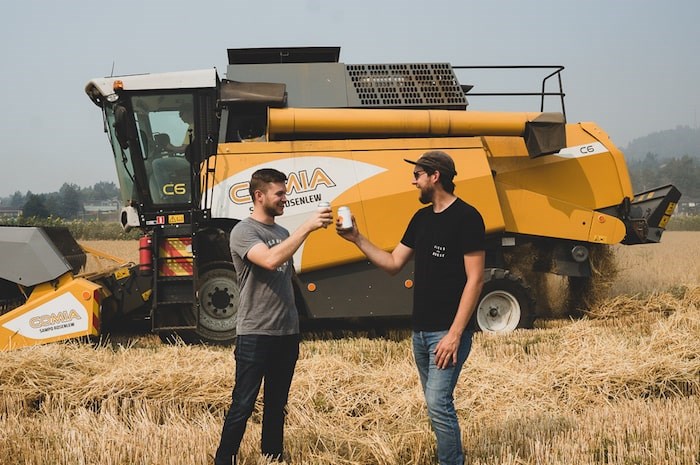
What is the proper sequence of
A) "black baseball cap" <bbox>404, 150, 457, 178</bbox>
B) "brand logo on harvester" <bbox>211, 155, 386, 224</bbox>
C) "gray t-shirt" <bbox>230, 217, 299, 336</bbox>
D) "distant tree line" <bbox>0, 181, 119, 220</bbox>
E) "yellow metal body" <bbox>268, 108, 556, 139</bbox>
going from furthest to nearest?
"distant tree line" <bbox>0, 181, 119, 220</bbox> < "yellow metal body" <bbox>268, 108, 556, 139</bbox> < "brand logo on harvester" <bbox>211, 155, 386, 224</bbox> < "gray t-shirt" <bbox>230, 217, 299, 336</bbox> < "black baseball cap" <bbox>404, 150, 457, 178</bbox>

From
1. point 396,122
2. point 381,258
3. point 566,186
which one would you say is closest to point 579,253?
point 566,186

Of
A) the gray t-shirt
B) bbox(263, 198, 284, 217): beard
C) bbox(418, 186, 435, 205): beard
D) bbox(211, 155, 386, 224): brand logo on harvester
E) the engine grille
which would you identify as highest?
the engine grille

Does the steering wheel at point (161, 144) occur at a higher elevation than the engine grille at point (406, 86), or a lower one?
lower

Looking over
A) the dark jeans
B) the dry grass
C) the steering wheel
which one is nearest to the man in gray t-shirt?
the dark jeans

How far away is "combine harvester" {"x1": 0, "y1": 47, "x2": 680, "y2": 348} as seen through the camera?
23.0 ft

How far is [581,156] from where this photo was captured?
26.7 ft

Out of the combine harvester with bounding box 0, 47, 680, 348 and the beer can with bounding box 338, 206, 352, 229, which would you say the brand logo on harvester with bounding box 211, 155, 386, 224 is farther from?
the beer can with bounding box 338, 206, 352, 229

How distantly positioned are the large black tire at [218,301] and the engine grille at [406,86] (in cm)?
241

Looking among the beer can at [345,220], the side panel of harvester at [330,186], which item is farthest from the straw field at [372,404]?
the beer can at [345,220]

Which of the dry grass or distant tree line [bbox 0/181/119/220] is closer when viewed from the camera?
the dry grass

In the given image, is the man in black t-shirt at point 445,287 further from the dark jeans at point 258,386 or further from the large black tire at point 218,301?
the large black tire at point 218,301

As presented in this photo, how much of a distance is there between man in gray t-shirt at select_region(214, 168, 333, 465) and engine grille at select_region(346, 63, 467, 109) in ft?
14.8

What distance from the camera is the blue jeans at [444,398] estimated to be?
3137mm

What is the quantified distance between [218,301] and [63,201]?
110009mm
